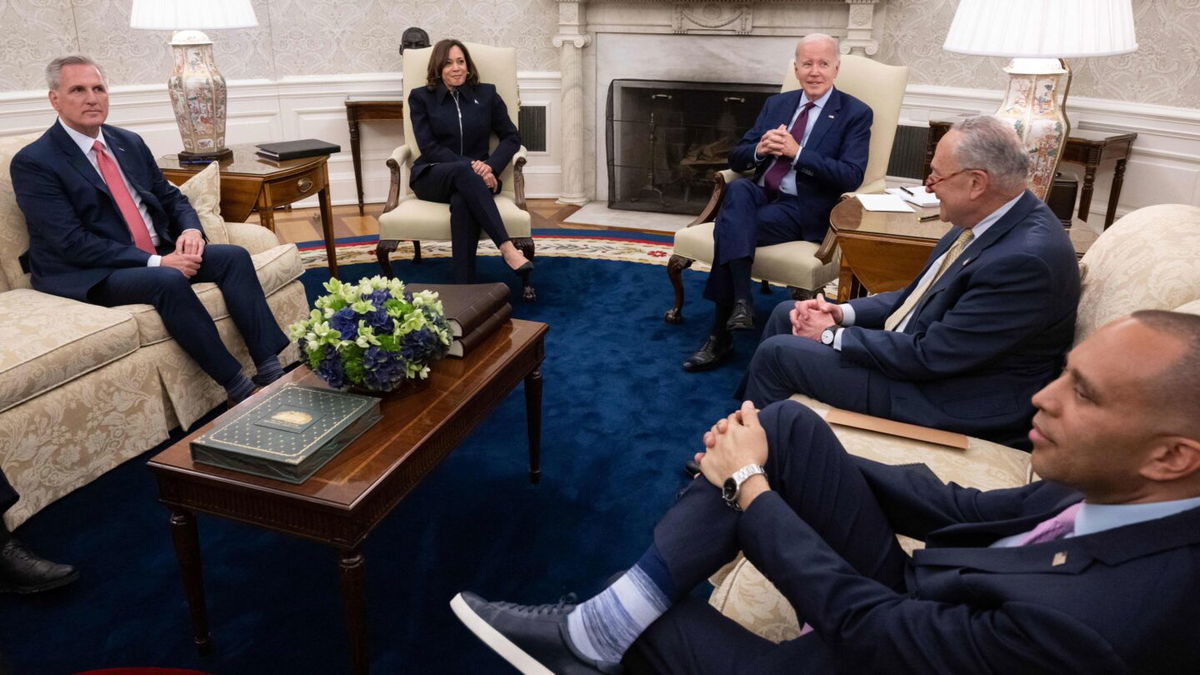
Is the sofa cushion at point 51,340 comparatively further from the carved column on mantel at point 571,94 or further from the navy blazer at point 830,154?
the carved column on mantel at point 571,94

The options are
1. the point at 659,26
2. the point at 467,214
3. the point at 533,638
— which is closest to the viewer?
the point at 533,638

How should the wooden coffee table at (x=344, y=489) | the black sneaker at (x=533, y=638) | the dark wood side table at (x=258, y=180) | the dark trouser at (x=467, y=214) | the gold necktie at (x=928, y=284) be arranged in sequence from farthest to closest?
the dark trouser at (x=467, y=214) < the dark wood side table at (x=258, y=180) < the gold necktie at (x=928, y=284) < the wooden coffee table at (x=344, y=489) < the black sneaker at (x=533, y=638)

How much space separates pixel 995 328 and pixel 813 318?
570mm

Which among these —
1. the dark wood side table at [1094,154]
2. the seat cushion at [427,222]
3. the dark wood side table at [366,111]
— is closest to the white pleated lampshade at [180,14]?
the seat cushion at [427,222]

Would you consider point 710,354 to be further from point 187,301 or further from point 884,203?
point 187,301

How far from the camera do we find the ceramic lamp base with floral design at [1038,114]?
259 centimetres

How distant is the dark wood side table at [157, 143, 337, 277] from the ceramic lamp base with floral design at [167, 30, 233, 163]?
10 centimetres

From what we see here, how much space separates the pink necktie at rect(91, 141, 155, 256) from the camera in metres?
2.76

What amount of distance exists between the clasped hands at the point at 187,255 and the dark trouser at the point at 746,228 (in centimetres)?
179

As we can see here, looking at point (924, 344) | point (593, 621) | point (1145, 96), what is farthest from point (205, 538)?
point (1145, 96)

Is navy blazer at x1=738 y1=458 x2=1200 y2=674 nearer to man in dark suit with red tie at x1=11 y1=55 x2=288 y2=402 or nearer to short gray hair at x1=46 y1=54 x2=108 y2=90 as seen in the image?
man in dark suit with red tie at x1=11 y1=55 x2=288 y2=402

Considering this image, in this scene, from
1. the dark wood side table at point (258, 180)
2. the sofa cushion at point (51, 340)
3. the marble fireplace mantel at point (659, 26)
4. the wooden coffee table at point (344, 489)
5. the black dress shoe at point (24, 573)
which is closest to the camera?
the wooden coffee table at point (344, 489)

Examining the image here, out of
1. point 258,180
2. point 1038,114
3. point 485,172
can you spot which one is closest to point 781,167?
point 1038,114

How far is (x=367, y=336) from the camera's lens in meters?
1.81
